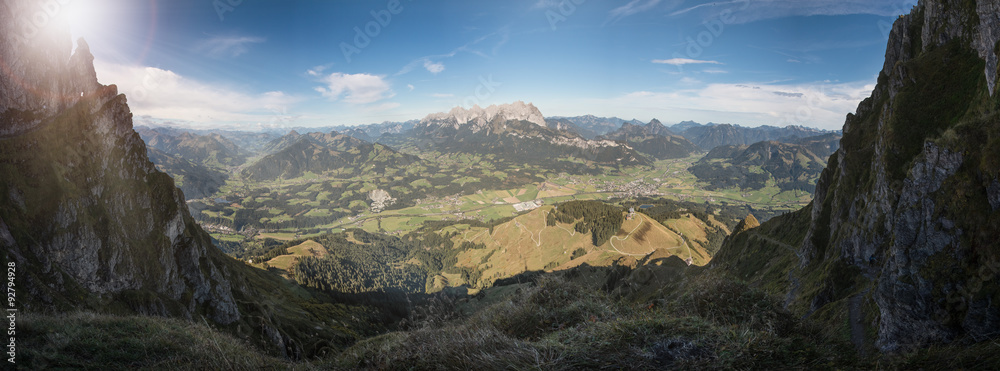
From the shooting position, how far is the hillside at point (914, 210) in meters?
14.8

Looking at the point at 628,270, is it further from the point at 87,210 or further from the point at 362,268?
the point at 362,268

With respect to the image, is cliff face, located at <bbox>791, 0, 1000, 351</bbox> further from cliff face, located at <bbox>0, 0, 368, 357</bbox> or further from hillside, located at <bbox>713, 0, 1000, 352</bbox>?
cliff face, located at <bbox>0, 0, 368, 357</bbox>

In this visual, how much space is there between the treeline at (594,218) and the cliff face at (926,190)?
266 feet

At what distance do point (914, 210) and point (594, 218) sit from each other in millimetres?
126165

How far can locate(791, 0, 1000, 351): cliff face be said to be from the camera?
48.3 feet

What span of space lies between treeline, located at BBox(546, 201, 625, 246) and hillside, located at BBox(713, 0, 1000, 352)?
2688 inches

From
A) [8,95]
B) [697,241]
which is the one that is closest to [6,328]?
[8,95]

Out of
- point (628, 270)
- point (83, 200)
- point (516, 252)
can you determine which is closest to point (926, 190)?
point (628, 270)

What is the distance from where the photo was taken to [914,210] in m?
17.6

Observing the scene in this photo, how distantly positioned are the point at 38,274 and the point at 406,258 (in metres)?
145

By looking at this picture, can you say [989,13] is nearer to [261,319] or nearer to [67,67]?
[261,319]

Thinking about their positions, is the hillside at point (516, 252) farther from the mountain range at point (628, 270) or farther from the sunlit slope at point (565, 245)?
the mountain range at point (628, 270)

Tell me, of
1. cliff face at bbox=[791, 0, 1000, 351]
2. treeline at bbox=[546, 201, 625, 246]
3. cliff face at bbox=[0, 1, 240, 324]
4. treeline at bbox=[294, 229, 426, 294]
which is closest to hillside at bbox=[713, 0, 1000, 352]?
cliff face at bbox=[791, 0, 1000, 351]

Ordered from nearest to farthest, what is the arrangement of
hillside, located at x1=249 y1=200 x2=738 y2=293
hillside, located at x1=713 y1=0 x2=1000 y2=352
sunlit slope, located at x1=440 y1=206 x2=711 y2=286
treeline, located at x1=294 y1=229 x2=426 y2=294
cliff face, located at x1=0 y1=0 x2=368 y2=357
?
hillside, located at x1=713 y1=0 x2=1000 y2=352
cliff face, located at x1=0 y1=0 x2=368 y2=357
sunlit slope, located at x1=440 y1=206 x2=711 y2=286
hillside, located at x1=249 y1=200 x2=738 y2=293
treeline, located at x1=294 y1=229 x2=426 y2=294
